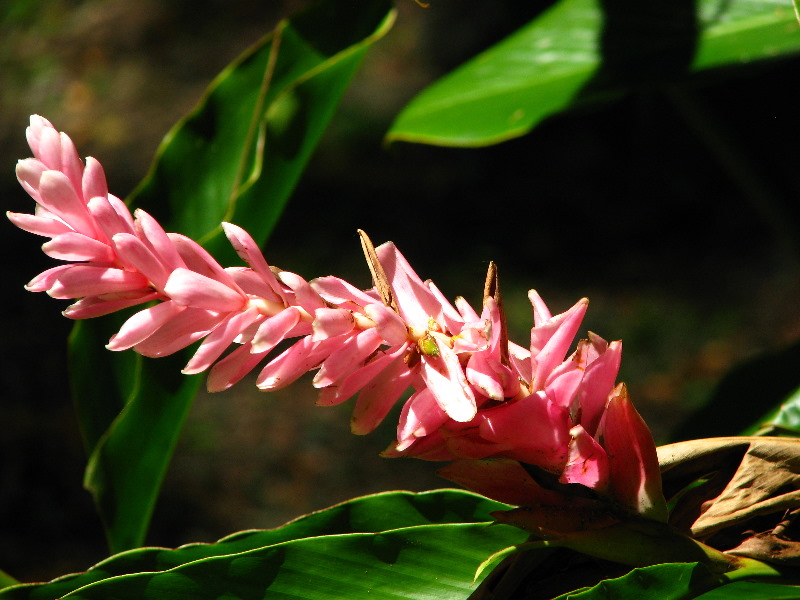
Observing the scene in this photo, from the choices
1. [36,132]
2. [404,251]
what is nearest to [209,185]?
[36,132]

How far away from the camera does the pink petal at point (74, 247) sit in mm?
501

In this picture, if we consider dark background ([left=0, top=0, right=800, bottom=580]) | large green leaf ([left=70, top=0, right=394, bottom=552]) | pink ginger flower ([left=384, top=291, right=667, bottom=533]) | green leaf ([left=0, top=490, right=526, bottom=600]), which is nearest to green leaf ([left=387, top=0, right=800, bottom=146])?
large green leaf ([left=70, top=0, right=394, bottom=552])

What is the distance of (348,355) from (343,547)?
227 mm

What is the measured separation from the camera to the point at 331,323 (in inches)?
19.5

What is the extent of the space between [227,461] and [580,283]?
5.67 ft

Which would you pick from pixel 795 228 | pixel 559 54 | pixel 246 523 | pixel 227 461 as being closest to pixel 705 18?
pixel 559 54

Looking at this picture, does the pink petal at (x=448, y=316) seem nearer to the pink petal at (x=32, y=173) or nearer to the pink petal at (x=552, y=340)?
the pink petal at (x=552, y=340)

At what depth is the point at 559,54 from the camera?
1.33m

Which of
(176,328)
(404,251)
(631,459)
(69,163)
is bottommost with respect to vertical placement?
(404,251)

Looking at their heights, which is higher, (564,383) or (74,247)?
(74,247)

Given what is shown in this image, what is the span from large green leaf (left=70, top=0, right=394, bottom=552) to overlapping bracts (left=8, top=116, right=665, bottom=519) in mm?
373

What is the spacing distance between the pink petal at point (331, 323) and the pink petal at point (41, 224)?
180 millimetres

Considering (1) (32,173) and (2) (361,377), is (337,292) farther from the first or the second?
(1) (32,173)

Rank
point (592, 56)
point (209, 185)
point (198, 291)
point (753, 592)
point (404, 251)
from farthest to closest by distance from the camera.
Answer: point (404, 251), point (592, 56), point (209, 185), point (753, 592), point (198, 291)
